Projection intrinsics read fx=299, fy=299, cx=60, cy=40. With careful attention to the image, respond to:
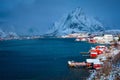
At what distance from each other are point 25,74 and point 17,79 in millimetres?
2252

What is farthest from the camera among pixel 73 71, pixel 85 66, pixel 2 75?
pixel 85 66

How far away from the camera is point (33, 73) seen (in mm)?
25750

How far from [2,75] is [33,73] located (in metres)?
2.64

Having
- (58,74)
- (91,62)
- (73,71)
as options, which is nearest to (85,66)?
(91,62)

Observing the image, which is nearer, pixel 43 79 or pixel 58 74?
pixel 43 79

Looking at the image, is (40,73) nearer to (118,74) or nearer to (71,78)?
(71,78)

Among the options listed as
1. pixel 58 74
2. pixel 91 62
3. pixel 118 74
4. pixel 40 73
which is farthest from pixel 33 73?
pixel 118 74

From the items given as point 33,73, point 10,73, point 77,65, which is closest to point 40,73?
point 33,73

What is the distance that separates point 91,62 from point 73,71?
10.5 ft

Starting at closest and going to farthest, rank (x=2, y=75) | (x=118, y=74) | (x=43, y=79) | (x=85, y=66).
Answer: (x=118, y=74) → (x=43, y=79) → (x=2, y=75) → (x=85, y=66)

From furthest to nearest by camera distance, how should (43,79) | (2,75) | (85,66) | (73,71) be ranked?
(85,66) → (73,71) → (2,75) → (43,79)

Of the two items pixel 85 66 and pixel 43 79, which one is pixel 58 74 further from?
pixel 85 66

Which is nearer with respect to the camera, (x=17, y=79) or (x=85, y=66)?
(x=17, y=79)

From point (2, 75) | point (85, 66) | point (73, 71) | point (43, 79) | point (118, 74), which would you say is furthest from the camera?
point (85, 66)
